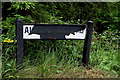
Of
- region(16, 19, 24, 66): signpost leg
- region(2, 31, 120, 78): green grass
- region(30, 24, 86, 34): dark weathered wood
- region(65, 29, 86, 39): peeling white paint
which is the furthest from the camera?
region(65, 29, 86, 39): peeling white paint

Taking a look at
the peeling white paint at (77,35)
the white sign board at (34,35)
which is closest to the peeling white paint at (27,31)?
the white sign board at (34,35)

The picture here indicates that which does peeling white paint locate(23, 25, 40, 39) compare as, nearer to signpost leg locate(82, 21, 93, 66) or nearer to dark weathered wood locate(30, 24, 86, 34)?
dark weathered wood locate(30, 24, 86, 34)

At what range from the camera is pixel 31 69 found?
12.3ft

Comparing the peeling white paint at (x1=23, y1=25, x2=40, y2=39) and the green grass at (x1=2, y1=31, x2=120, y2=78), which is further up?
the peeling white paint at (x1=23, y1=25, x2=40, y2=39)

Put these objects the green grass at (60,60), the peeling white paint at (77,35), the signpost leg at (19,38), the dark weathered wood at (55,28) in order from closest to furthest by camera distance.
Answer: the green grass at (60,60) < the signpost leg at (19,38) < the dark weathered wood at (55,28) < the peeling white paint at (77,35)

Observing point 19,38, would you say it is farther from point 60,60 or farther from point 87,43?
point 87,43

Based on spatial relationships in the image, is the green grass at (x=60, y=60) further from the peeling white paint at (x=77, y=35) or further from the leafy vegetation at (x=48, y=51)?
the peeling white paint at (x=77, y=35)

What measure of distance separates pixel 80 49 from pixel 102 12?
2.97m

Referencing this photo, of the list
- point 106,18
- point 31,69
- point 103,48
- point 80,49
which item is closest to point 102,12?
point 106,18

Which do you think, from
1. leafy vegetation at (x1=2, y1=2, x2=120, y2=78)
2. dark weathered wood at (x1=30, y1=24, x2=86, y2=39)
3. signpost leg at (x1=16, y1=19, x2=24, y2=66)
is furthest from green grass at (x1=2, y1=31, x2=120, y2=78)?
dark weathered wood at (x1=30, y1=24, x2=86, y2=39)

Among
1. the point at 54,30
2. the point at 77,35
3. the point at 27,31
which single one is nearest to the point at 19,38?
the point at 27,31

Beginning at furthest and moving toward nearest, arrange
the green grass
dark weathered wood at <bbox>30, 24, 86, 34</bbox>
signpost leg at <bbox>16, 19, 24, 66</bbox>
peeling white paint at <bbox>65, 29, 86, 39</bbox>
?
peeling white paint at <bbox>65, 29, 86, 39</bbox>, dark weathered wood at <bbox>30, 24, 86, 34</bbox>, signpost leg at <bbox>16, 19, 24, 66</bbox>, the green grass

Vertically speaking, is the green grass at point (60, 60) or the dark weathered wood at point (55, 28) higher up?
the dark weathered wood at point (55, 28)

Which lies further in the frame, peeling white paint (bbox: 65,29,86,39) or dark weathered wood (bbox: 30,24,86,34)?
peeling white paint (bbox: 65,29,86,39)
